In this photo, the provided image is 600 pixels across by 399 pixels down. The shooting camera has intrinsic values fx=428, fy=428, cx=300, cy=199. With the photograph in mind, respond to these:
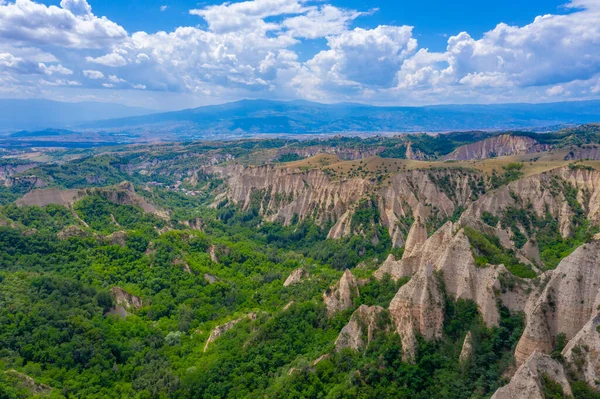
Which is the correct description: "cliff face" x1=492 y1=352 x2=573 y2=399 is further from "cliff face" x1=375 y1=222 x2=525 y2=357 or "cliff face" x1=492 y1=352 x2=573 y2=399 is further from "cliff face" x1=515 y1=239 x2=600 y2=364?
"cliff face" x1=375 y1=222 x2=525 y2=357

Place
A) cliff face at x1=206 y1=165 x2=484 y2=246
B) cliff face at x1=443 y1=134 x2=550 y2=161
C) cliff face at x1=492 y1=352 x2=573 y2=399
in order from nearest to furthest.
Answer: cliff face at x1=492 y1=352 x2=573 y2=399
cliff face at x1=206 y1=165 x2=484 y2=246
cliff face at x1=443 y1=134 x2=550 y2=161

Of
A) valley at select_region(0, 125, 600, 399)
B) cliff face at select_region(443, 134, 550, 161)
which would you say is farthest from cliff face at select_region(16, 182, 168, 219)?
cliff face at select_region(443, 134, 550, 161)

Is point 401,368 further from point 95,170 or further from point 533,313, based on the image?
point 95,170

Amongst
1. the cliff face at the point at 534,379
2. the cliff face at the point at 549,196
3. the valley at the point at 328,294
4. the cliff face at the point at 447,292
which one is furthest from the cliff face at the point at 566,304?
the cliff face at the point at 549,196

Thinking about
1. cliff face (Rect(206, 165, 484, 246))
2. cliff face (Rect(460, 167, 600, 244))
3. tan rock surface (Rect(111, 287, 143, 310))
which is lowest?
tan rock surface (Rect(111, 287, 143, 310))

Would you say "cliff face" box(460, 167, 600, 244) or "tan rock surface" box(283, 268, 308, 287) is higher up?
"cliff face" box(460, 167, 600, 244)

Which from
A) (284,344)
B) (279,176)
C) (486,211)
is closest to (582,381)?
(284,344)

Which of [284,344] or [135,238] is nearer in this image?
[284,344]
